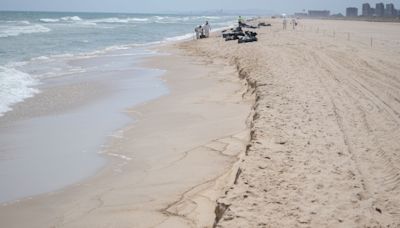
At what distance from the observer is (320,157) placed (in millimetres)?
5355

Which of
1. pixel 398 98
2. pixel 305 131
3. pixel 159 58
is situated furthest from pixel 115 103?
pixel 159 58

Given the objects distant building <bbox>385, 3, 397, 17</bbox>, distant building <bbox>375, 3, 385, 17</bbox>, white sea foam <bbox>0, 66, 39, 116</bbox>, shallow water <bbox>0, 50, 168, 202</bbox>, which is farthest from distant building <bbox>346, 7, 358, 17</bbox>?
shallow water <bbox>0, 50, 168, 202</bbox>

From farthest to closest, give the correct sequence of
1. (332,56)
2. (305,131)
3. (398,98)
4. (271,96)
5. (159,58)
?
(159,58) < (332,56) < (271,96) < (398,98) < (305,131)

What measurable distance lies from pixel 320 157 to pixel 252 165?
2.99 ft

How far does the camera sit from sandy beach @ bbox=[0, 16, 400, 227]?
4.15m

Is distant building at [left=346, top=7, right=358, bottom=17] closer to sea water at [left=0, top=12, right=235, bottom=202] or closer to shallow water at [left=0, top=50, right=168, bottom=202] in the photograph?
sea water at [left=0, top=12, right=235, bottom=202]

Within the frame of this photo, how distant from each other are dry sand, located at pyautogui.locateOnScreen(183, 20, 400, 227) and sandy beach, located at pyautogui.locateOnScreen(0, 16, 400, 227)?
0.01m

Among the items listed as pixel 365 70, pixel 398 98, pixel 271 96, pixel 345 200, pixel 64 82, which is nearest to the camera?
pixel 345 200

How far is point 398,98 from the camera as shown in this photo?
842cm

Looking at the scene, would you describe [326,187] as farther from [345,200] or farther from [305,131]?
[305,131]

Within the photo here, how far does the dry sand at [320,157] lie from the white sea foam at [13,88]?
6034 millimetres

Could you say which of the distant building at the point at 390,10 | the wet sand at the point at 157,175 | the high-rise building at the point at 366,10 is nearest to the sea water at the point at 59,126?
the wet sand at the point at 157,175

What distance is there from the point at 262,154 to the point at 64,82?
392 inches

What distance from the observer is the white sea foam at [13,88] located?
10.4 m
